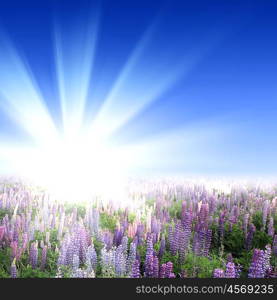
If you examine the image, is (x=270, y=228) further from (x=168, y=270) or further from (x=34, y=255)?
(x=34, y=255)

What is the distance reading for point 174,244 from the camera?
4922mm

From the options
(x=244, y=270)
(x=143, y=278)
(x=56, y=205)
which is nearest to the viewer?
(x=143, y=278)

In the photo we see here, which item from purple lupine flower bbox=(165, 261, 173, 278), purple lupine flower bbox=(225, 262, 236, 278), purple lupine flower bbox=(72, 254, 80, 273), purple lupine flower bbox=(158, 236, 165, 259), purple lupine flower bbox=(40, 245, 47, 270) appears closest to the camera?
purple lupine flower bbox=(225, 262, 236, 278)

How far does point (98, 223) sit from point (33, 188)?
76.4 inches

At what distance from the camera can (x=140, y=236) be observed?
5004 mm

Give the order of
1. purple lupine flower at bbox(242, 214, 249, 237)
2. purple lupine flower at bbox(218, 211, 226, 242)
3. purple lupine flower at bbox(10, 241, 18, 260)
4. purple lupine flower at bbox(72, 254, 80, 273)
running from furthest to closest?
purple lupine flower at bbox(242, 214, 249, 237), purple lupine flower at bbox(218, 211, 226, 242), purple lupine flower at bbox(10, 241, 18, 260), purple lupine flower at bbox(72, 254, 80, 273)

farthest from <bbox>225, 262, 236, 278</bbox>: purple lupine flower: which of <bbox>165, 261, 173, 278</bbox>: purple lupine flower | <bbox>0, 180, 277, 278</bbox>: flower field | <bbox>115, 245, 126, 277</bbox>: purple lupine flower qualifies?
<bbox>115, 245, 126, 277</bbox>: purple lupine flower

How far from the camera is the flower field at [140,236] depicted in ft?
14.4

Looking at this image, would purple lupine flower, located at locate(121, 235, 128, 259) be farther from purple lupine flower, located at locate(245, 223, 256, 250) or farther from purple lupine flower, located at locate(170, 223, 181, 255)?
purple lupine flower, located at locate(245, 223, 256, 250)

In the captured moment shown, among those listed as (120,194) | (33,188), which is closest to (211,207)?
(120,194)

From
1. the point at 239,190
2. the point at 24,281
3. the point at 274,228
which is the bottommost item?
the point at 24,281

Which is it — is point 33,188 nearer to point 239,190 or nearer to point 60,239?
point 60,239

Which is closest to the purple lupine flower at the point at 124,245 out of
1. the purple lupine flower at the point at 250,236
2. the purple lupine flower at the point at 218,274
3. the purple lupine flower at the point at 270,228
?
the purple lupine flower at the point at 218,274

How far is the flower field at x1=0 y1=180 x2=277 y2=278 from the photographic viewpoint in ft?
14.4
